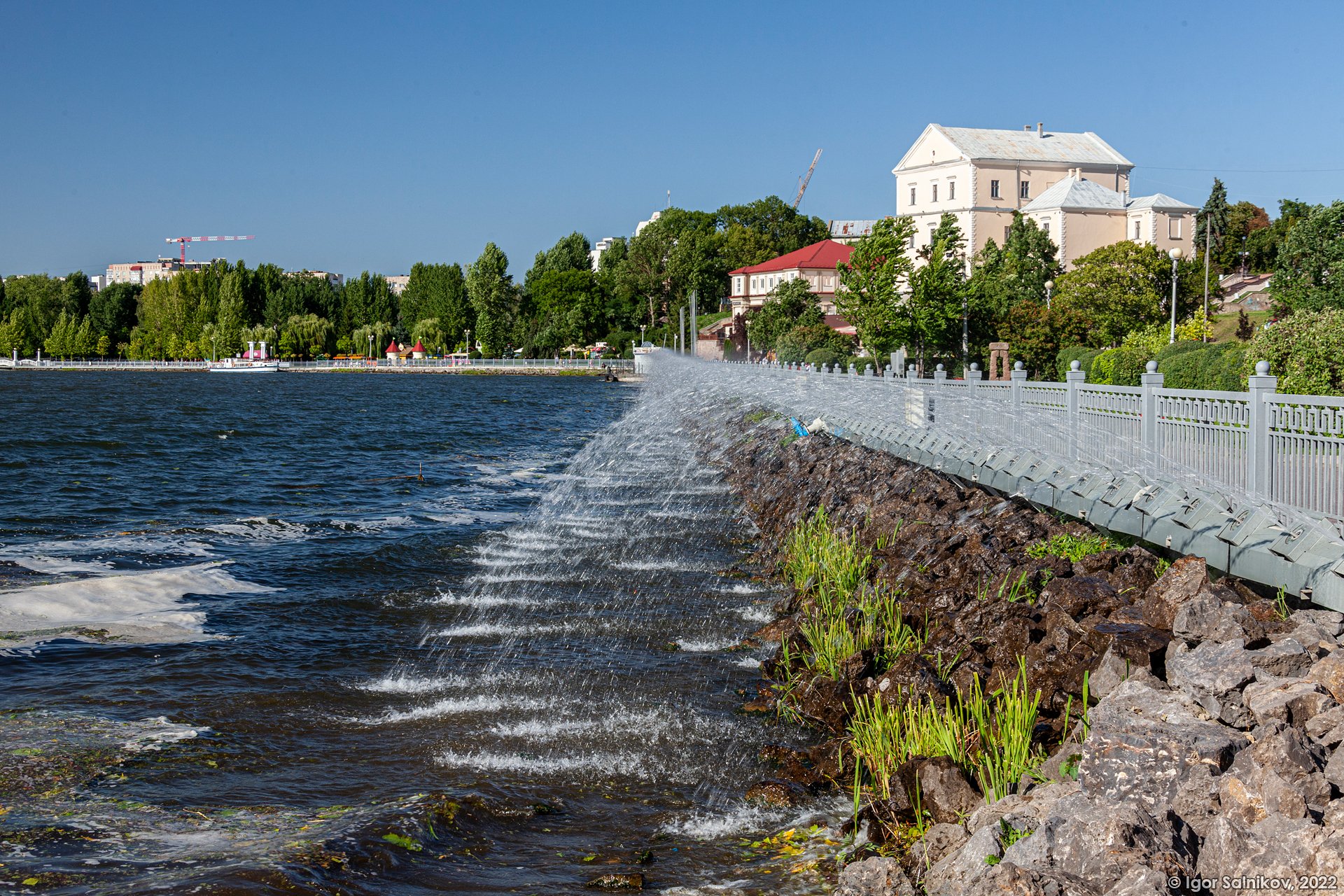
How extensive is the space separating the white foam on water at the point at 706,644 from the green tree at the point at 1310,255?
3655 cm

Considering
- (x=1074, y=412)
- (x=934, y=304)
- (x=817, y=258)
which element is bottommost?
(x=1074, y=412)

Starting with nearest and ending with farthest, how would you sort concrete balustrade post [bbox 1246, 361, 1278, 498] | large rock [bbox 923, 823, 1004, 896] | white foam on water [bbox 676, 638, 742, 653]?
large rock [bbox 923, 823, 1004, 896]
concrete balustrade post [bbox 1246, 361, 1278, 498]
white foam on water [bbox 676, 638, 742, 653]

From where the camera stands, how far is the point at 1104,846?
4.25 metres

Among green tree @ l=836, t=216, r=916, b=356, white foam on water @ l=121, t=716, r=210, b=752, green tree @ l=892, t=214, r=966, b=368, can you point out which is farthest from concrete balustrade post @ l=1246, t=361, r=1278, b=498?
green tree @ l=836, t=216, r=916, b=356

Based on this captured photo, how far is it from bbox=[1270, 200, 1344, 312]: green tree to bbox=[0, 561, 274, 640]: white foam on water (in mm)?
38943

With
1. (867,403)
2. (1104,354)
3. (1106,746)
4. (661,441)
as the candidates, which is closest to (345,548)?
(867,403)

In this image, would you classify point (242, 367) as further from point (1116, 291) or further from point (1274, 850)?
point (1274, 850)

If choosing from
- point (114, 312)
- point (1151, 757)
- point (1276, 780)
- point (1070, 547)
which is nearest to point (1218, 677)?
point (1151, 757)

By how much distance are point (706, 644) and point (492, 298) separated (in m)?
140

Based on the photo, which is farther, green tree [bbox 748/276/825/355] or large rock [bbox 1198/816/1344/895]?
green tree [bbox 748/276/825/355]

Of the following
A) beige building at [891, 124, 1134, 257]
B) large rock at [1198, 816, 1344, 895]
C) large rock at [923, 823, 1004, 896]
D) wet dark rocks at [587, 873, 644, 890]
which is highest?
beige building at [891, 124, 1134, 257]

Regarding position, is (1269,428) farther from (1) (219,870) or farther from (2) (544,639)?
(1) (219,870)

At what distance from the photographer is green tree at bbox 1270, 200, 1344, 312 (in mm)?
41188

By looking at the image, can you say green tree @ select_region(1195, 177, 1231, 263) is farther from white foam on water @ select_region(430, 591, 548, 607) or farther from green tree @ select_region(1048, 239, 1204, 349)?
white foam on water @ select_region(430, 591, 548, 607)
